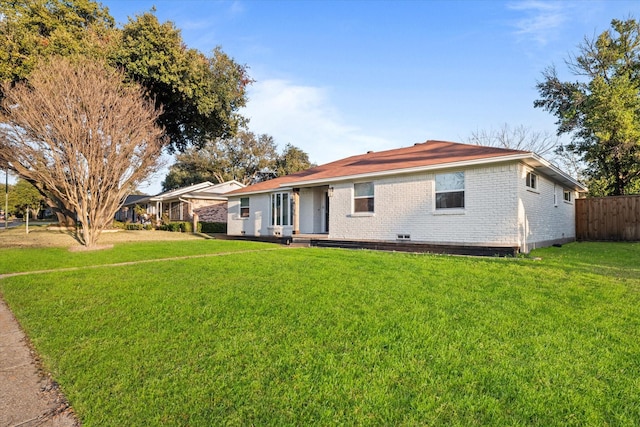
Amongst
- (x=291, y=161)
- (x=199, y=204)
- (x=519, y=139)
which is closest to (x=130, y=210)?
(x=199, y=204)

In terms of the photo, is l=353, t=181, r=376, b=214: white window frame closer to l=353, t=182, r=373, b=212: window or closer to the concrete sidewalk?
l=353, t=182, r=373, b=212: window

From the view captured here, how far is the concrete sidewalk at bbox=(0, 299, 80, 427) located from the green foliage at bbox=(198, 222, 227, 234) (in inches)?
832

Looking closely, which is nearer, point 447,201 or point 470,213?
point 470,213

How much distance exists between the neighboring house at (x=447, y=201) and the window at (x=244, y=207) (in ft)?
11.9

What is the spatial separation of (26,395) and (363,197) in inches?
458

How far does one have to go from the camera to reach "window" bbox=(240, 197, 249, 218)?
1905 centimetres

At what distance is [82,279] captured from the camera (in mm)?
6301

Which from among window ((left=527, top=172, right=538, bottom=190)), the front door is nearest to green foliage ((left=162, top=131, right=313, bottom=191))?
the front door

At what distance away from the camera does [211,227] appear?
24312 mm

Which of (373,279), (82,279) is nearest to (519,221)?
(373,279)

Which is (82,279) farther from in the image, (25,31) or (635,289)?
(25,31)

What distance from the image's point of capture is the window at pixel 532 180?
10602 millimetres

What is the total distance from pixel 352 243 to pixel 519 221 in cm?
553

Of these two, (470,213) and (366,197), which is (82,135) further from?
(470,213)
